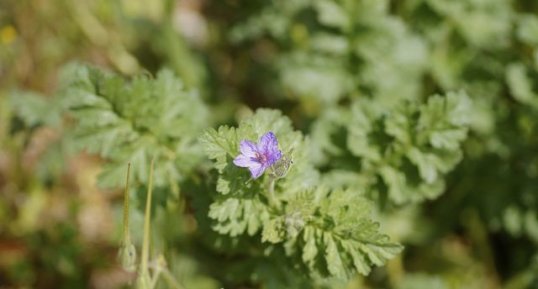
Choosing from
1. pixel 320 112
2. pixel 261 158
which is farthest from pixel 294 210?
pixel 320 112

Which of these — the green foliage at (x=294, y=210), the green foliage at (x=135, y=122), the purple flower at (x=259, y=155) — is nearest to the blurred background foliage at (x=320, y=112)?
the green foliage at (x=135, y=122)

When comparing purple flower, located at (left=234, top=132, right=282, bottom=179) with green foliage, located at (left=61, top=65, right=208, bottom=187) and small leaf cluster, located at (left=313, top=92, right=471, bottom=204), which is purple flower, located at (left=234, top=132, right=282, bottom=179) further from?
small leaf cluster, located at (left=313, top=92, right=471, bottom=204)

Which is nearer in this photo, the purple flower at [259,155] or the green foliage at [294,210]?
the purple flower at [259,155]

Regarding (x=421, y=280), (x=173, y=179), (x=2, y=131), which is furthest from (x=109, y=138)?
(x=421, y=280)

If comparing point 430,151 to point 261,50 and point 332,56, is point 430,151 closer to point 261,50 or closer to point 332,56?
point 332,56

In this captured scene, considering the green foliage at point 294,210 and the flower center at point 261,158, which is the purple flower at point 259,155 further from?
the green foliage at point 294,210

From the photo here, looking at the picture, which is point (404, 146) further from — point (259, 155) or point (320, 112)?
point (320, 112)
